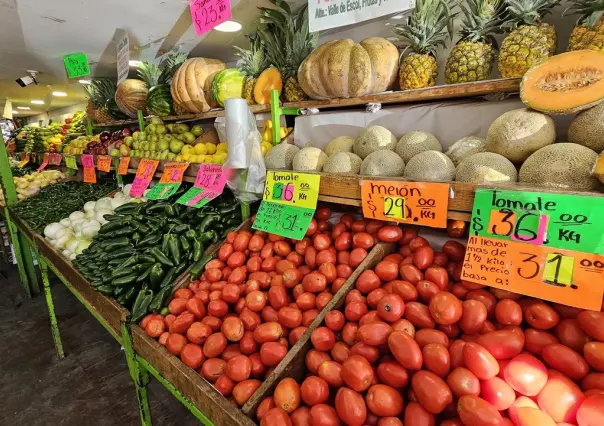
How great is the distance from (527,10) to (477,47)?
0.22 meters

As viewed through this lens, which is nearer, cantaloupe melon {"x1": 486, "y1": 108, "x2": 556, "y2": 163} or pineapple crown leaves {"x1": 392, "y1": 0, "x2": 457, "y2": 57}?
cantaloupe melon {"x1": 486, "y1": 108, "x2": 556, "y2": 163}

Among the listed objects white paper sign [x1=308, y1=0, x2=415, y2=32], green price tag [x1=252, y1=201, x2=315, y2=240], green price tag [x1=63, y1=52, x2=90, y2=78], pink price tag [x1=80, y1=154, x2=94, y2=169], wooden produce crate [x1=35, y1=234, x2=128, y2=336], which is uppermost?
green price tag [x1=63, y1=52, x2=90, y2=78]

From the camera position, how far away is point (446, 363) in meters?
0.98

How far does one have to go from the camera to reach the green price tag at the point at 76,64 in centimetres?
361

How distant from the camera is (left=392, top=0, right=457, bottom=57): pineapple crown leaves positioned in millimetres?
1672

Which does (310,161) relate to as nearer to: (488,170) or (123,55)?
(488,170)

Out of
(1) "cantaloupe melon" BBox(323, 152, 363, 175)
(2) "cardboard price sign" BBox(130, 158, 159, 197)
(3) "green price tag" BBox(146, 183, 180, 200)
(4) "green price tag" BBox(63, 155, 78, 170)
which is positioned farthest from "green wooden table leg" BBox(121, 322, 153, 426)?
(4) "green price tag" BBox(63, 155, 78, 170)

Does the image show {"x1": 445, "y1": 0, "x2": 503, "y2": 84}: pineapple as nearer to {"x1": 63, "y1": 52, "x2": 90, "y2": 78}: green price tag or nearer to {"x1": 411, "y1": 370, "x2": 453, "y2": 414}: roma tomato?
{"x1": 411, "y1": 370, "x2": 453, "y2": 414}: roma tomato

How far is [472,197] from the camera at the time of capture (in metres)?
1.10

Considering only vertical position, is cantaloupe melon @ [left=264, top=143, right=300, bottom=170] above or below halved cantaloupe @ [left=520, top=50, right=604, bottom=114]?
below

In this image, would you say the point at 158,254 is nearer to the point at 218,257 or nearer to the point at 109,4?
the point at 218,257

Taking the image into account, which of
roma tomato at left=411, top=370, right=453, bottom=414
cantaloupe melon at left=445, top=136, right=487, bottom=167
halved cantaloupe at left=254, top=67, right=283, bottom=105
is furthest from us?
halved cantaloupe at left=254, top=67, right=283, bottom=105

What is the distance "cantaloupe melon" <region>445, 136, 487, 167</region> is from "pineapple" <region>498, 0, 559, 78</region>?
298 mm

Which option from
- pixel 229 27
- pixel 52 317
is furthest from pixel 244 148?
pixel 52 317
